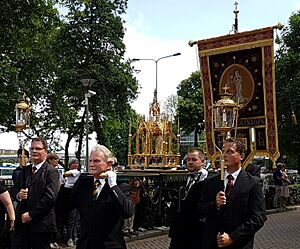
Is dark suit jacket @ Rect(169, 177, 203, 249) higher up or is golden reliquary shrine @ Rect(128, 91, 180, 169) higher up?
golden reliquary shrine @ Rect(128, 91, 180, 169)

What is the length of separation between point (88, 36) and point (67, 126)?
22.9 ft

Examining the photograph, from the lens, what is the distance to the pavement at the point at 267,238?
12.6 meters

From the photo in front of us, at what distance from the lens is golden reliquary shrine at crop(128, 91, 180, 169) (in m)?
21.4

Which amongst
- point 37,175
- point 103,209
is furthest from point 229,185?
point 37,175

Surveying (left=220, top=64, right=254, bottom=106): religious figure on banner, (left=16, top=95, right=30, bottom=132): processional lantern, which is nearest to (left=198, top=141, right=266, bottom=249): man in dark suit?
(left=16, top=95, right=30, bottom=132): processional lantern

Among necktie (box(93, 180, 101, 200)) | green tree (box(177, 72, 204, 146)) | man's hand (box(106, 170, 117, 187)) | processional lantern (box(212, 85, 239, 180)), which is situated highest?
green tree (box(177, 72, 204, 146))

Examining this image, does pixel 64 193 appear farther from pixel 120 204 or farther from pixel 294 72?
pixel 294 72

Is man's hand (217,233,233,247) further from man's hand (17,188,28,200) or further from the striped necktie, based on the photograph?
man's hand (17,188,28,200)

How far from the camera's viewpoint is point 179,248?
6.65 m

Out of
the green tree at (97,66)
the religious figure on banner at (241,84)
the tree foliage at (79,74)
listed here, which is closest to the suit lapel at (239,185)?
the religious figure on banner at (241,84)

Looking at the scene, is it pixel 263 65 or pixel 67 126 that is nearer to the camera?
pixel 263 65

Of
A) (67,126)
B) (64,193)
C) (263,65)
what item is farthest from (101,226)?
(67,126)

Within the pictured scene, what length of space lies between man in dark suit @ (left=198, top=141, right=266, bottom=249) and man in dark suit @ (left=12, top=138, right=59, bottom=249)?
6.38 feet

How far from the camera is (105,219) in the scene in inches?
215
